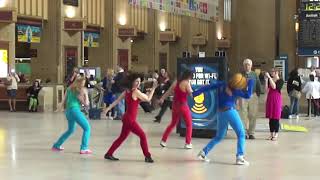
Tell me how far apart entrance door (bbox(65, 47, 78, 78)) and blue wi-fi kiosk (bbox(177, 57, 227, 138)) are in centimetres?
1566

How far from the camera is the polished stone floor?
9102 millimetres

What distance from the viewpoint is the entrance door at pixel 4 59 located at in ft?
81.7

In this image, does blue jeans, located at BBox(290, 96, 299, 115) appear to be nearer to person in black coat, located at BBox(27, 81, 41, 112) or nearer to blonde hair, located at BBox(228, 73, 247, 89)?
person in black coat, located at BBox(27, 81, 41, 112)

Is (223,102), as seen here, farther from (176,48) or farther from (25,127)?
(176,48)

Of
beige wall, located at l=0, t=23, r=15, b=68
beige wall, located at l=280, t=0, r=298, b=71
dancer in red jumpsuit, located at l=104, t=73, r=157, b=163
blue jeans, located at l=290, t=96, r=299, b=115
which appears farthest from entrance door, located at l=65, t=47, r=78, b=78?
dancer in red jumpsuit, located at l=104, t=73, r=157, b=163

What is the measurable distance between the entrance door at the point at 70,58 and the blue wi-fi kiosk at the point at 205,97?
15.7m

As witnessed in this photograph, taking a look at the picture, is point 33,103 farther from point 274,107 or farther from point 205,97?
point 274,107

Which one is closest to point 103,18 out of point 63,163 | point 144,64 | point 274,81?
point 144,64

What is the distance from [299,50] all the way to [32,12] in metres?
12.1

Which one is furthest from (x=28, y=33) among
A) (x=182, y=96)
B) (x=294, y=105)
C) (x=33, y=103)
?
(x=182, y=96)

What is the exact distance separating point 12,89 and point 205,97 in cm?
1179

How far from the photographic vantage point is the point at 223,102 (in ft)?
33.5

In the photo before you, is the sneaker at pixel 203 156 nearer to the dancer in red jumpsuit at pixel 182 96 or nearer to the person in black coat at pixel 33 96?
the dancer in red jumpsuit at pixel 182 96

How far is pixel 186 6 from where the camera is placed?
26469 mm
